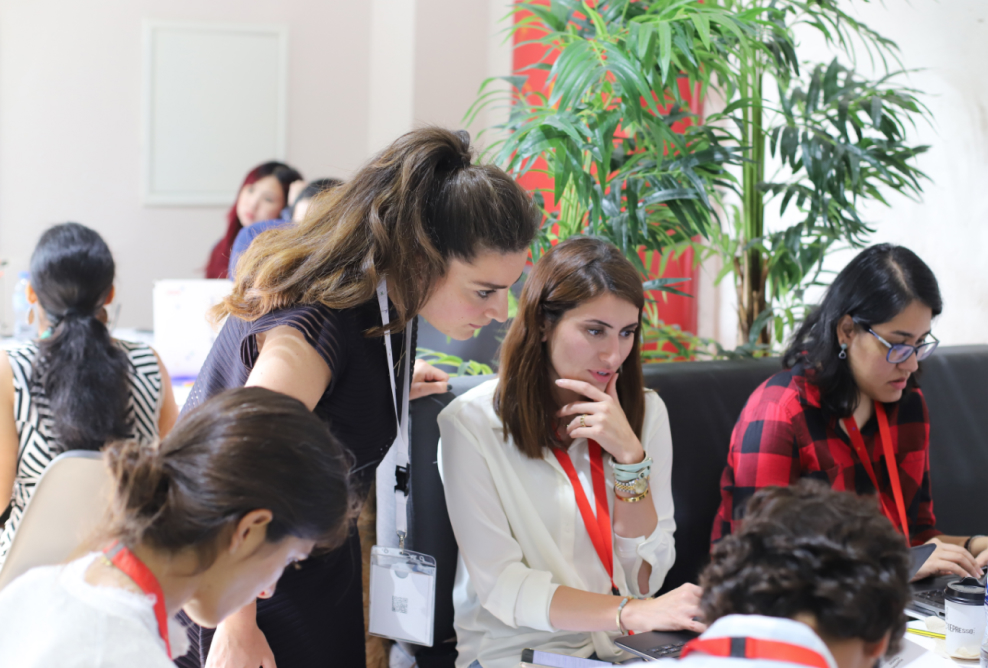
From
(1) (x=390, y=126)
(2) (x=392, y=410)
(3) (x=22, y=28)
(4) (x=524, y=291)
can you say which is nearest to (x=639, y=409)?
(4) (x=524, y=291)

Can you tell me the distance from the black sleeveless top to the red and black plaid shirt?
86 cm

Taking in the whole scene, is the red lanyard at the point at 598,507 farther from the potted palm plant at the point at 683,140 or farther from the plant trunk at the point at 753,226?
the plant trunk at the point at 753,226

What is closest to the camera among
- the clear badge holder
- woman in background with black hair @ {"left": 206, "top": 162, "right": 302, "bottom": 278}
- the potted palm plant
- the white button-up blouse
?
the clear badge holder

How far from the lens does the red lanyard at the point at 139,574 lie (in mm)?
868

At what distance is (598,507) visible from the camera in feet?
5.63

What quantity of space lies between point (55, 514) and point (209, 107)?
454 cm

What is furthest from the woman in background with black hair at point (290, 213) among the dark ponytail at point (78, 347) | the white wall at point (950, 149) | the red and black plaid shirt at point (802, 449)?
the white wall at point (950, 149)

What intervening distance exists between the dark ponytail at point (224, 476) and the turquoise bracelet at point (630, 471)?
802 millimetres

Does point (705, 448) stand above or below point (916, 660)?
above

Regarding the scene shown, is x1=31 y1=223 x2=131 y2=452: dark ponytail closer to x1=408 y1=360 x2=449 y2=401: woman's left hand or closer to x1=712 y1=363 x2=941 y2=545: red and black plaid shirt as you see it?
x1=408 y1=360 x2=449 y2=401: woman's left hand

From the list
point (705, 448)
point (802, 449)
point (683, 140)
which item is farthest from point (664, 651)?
point (683, 140)

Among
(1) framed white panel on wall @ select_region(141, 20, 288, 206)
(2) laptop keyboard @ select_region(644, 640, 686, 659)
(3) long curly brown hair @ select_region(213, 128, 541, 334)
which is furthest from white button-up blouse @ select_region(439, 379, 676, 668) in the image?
(1) framed white panel on wall @ select_region(141, 20, 288, 206)

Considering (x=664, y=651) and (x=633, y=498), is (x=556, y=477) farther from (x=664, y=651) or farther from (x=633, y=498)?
(x=664, y=651)

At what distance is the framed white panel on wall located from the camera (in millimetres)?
5215
